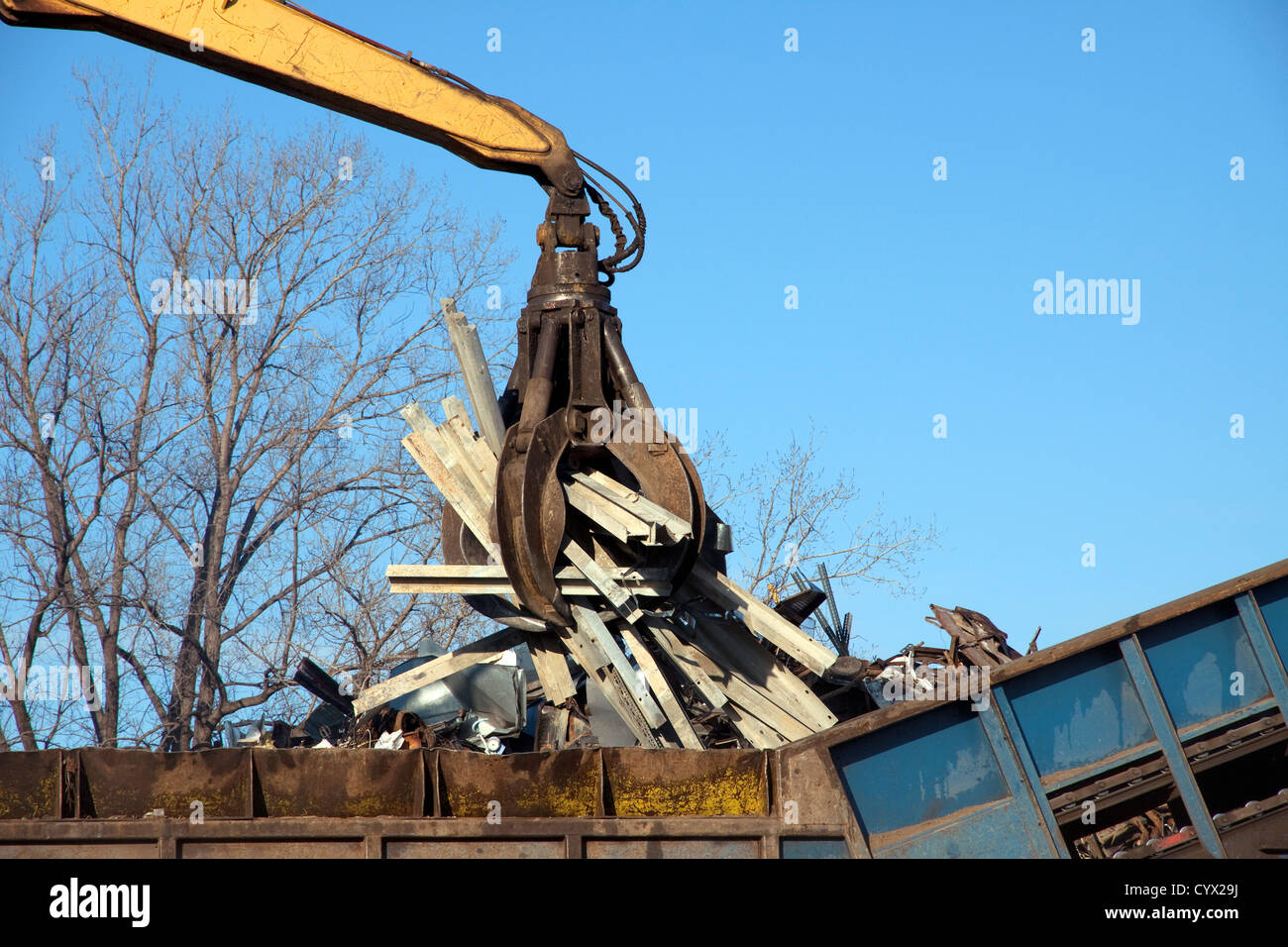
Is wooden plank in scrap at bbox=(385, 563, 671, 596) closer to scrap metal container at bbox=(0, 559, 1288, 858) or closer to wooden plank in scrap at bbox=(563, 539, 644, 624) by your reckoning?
wooden plank in scrap at bbox=(563, 539, 644, 624)

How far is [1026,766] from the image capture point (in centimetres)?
616

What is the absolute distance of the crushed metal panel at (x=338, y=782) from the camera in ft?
19.5

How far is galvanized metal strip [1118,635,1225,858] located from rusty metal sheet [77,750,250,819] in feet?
13.4

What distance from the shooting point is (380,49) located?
836 centimetres

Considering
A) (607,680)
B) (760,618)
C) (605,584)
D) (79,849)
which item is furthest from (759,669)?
(79,849)

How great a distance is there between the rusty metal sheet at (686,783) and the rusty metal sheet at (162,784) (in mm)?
1654

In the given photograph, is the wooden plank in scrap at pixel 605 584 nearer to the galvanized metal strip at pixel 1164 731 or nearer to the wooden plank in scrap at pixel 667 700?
the wooden plank in scrap at pixel 667 700

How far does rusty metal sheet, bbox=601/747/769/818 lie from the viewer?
5.97 metres

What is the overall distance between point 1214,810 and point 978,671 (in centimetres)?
174

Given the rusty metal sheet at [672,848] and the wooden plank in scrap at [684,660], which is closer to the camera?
the rusty metal sheet at [672,848]

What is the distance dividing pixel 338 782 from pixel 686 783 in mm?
1555

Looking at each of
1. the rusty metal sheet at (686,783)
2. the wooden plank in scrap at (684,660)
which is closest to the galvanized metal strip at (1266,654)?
the rusty metal sheet at (686,783)

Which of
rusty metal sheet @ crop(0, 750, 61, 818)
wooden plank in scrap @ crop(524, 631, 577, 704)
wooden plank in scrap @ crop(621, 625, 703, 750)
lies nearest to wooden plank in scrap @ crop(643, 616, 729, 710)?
wooden plank in scrap @ crop(621, 625, 703, 750)
